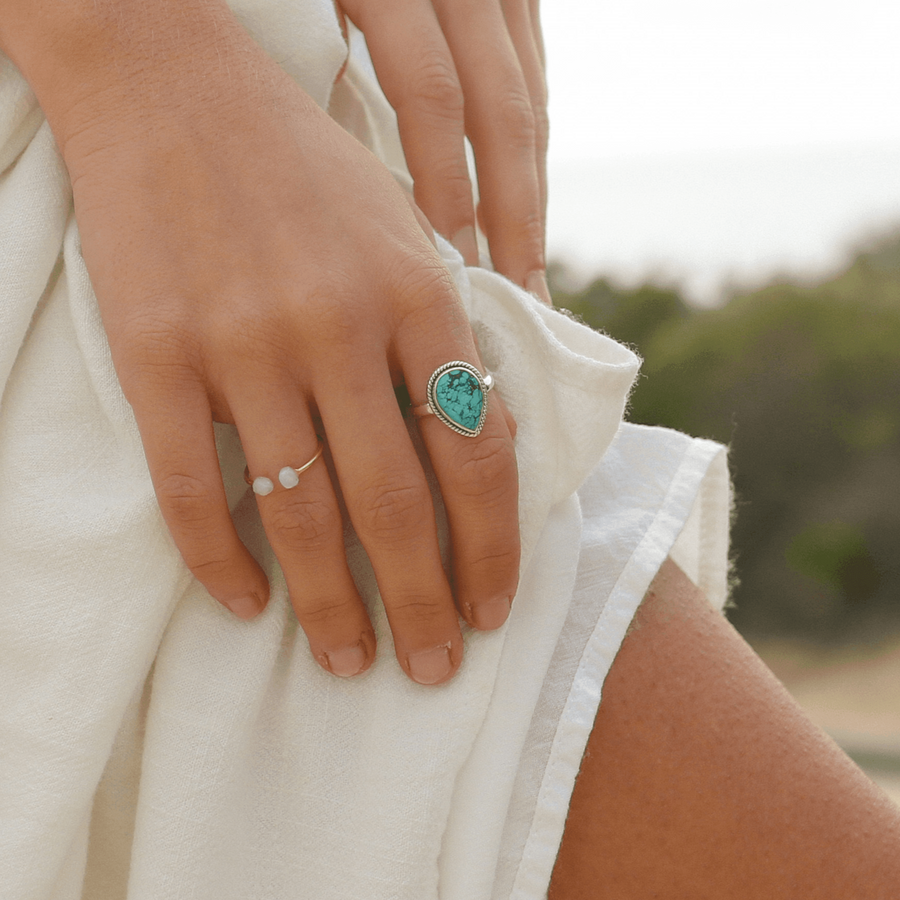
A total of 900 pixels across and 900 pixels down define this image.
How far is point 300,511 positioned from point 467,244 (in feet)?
1.11

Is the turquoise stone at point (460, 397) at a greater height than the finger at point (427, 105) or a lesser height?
lesser

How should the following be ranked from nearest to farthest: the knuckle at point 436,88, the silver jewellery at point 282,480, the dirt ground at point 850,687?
the silver jewellery at point 282,480, the knuckle at point 436,88, the dirt ground at point 850,687

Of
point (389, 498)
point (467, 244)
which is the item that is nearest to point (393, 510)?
point (389, 498)

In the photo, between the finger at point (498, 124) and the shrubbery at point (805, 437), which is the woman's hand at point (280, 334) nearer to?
the finger at point (498, 124)

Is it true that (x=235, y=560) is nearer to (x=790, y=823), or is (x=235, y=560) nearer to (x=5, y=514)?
(x=5, y=514)

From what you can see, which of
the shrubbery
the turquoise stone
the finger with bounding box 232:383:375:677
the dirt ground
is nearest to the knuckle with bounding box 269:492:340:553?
the finger with bounding box 232:383:375:677

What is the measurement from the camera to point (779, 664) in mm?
4934

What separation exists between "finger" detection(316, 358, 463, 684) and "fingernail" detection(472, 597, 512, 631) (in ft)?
0.09

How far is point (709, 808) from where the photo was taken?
0.59m

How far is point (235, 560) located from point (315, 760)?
0.16 m

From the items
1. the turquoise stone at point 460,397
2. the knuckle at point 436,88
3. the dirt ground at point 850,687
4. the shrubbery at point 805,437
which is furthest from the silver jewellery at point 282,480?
the dirt ground at point 850,687

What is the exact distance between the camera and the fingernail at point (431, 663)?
1.84 ft

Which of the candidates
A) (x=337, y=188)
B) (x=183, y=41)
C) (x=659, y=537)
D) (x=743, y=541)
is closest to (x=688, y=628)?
(x=659, y=537)

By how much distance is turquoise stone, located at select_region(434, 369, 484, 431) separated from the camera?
1.77ft
